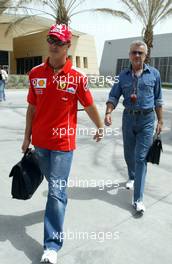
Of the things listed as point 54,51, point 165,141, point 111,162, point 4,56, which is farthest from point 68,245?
point 4,56

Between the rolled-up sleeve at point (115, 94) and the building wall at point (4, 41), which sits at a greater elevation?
the building wall at point (4, 41)

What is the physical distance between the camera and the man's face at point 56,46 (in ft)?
9.00

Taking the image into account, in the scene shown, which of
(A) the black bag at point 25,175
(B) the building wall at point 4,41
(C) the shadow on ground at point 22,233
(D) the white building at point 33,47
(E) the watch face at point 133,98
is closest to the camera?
(C) the shadow on ground at point 22,233

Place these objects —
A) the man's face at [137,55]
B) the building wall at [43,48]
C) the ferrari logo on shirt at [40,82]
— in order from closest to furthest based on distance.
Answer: the ferrari logo on shirt at [40,82]
the man's face at [137,55]
the building wall at [43,48]

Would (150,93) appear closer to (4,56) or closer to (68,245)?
(68,245)

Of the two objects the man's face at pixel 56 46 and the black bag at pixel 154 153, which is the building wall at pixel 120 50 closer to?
the black bag at pixel 154 153

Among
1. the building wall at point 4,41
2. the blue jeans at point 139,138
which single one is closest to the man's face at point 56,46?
the blue jeans at point 139,138

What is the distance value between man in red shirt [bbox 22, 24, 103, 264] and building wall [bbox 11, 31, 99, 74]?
30.9 m

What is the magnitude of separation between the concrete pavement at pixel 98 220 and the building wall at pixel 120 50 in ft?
128

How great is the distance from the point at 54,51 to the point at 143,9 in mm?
22409

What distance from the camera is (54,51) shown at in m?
2.78

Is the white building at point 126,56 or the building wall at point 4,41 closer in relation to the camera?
the building wall at point 4,41

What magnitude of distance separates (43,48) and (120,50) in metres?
18.0

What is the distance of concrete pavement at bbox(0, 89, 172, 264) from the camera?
3000mm
